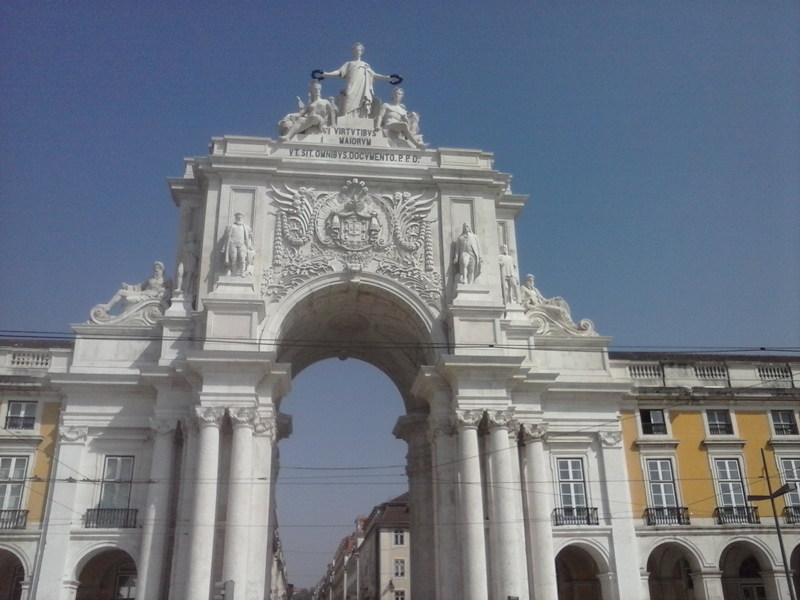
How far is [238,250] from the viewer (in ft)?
94.8

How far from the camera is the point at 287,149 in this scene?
3188 cm

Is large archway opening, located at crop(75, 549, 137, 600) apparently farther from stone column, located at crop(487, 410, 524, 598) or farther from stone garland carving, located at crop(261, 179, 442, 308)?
stone column, located at crop(487, 410, 524, 598)

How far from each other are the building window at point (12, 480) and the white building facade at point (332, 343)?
0.27 ft

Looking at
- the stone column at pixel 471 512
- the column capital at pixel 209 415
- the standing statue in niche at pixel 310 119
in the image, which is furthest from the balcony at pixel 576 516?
the standing statue in niche at pixel 310 119

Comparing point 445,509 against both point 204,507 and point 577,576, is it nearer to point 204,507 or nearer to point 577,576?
point 577,576

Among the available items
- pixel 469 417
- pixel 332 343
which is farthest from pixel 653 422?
pixel 332 343

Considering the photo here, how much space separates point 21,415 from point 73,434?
2.50 meters

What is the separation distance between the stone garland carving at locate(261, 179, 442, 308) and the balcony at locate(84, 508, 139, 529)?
9.23 meters

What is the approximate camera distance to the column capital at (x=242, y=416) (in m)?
26.2

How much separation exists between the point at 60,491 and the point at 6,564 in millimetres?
4822

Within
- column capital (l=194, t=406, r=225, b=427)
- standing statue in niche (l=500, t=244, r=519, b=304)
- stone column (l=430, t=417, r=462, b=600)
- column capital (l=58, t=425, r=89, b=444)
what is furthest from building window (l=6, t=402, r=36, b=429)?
standing statue in niche (l=500, t=244, r=519, b=304)

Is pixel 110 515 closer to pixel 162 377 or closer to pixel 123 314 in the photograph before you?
pixel 162 377

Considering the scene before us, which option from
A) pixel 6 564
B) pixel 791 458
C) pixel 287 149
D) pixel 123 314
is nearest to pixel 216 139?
pixel 287 149

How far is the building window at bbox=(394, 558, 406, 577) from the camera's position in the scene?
217ft
